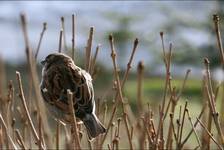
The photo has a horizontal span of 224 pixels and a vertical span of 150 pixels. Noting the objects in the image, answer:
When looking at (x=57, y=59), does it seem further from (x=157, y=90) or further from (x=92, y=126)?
(x=157, y=90)

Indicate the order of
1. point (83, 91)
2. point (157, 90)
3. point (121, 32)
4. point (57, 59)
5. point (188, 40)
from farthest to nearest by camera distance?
point (188, 40) < point (121, 32) < point (157, 90) < point (57, 59) < point (83, 91)

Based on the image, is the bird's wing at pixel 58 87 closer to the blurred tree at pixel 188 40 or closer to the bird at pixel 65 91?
the bird at pixel 65 91

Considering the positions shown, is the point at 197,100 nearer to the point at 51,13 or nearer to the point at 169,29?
the point at 169,29

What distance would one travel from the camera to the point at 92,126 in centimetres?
173

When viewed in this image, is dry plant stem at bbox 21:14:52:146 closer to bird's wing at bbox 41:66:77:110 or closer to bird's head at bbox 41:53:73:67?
bird's wing at bbox 41:66:77:110

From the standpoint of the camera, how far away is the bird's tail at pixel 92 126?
67.1 inches

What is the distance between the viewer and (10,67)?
979cm

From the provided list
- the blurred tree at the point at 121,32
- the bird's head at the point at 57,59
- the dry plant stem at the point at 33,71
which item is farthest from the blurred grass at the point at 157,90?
the dry plant stem at the point at 33,71

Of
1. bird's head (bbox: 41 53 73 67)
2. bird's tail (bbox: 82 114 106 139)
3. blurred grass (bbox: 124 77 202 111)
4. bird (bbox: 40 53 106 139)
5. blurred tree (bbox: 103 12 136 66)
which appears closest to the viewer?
bird's tail (bbox: 82 114 106 139)

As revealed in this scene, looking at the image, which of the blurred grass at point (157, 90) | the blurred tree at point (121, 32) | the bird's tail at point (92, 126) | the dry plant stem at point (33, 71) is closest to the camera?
the dry plant stem at point (33, 71)

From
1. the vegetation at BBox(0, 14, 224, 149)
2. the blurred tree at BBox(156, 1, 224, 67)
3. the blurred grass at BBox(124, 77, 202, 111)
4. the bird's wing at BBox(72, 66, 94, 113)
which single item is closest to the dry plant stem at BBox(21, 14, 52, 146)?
the vegetation at BBox(0, 14, 224, 149)

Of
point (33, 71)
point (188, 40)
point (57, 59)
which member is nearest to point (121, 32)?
point (188, 40)

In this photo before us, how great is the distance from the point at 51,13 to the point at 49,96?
1104 cm

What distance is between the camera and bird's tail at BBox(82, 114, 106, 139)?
1704 millimetres
